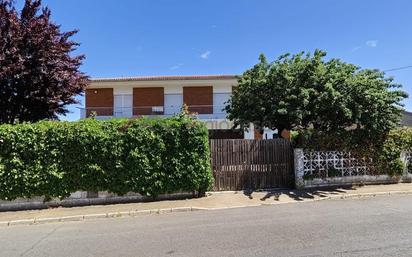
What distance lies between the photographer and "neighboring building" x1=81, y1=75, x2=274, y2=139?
27.0 metres

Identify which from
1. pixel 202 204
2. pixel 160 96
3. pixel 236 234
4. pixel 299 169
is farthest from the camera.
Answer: pixel 160 96

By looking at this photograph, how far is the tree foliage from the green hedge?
3633 mm

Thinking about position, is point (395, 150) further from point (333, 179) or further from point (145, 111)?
point (145, 111)

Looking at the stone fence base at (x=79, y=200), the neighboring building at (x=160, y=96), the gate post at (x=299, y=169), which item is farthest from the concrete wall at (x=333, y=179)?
the neighboring building at (x=160, y=96)

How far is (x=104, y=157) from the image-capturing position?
11.7 meters

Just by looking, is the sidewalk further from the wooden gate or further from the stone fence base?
the wooden gate

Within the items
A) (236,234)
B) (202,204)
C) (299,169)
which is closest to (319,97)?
(299,169)

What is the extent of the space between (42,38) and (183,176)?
7.81 m

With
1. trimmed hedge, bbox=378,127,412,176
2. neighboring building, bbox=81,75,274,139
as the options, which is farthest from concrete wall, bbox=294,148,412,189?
neighboring building, bbox=81,75,274,139

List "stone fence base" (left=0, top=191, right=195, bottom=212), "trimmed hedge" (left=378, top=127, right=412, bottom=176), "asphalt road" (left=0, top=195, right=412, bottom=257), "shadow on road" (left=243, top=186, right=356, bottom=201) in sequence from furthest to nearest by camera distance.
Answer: "trimmed hedge" (left=378, top=127, right=412, bottom=176) < "shadow on road" (left=243, top=186, right=356, bottom=201) < "stone fence base" (left=0, top=191, right=195, bottom=212) < "asphalt road" (left=0, top=195, right=412, bottom=257)

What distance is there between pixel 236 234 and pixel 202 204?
163 inches

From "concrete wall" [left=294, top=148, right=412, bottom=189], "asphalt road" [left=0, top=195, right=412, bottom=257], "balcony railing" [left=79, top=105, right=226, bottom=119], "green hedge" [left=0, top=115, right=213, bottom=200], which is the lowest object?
"asphalt road" [left=0, top=195, right=412, bottom=257]

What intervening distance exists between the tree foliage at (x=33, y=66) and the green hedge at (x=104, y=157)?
363cm

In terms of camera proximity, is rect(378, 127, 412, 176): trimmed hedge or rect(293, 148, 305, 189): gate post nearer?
rect(293, 148, 305, 189): gate post
